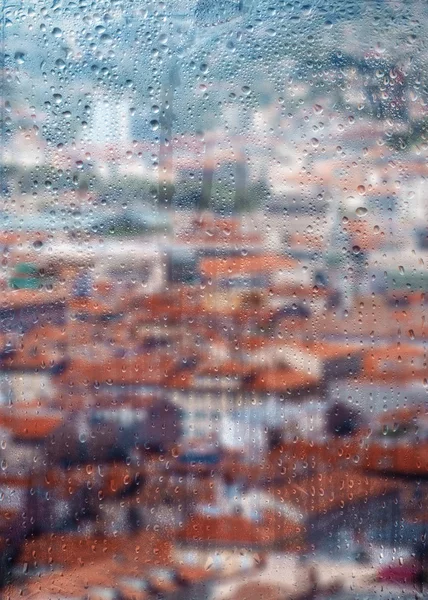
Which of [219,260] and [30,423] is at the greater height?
[219,260]

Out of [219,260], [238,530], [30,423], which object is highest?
[219,260]

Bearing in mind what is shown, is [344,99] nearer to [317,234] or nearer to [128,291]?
[317,234]

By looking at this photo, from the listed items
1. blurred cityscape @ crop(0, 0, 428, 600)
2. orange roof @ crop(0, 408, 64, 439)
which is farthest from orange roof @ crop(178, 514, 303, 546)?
orange roof @ crop(0, 408, 64, 439)

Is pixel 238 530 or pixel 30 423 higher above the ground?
pixel 30 423

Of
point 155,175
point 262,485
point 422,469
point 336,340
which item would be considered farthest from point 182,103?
point 422,469

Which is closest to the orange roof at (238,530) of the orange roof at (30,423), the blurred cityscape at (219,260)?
the blurred cityscape at (219,260)

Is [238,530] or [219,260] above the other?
[219,260]

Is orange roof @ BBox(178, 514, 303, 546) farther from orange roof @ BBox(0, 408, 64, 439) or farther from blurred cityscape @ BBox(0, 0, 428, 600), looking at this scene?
orange roof @ BBox(0, 408, 64, 439)

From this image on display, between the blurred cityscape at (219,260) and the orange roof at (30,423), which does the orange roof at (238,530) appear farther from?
the orange roof at (30,423)
